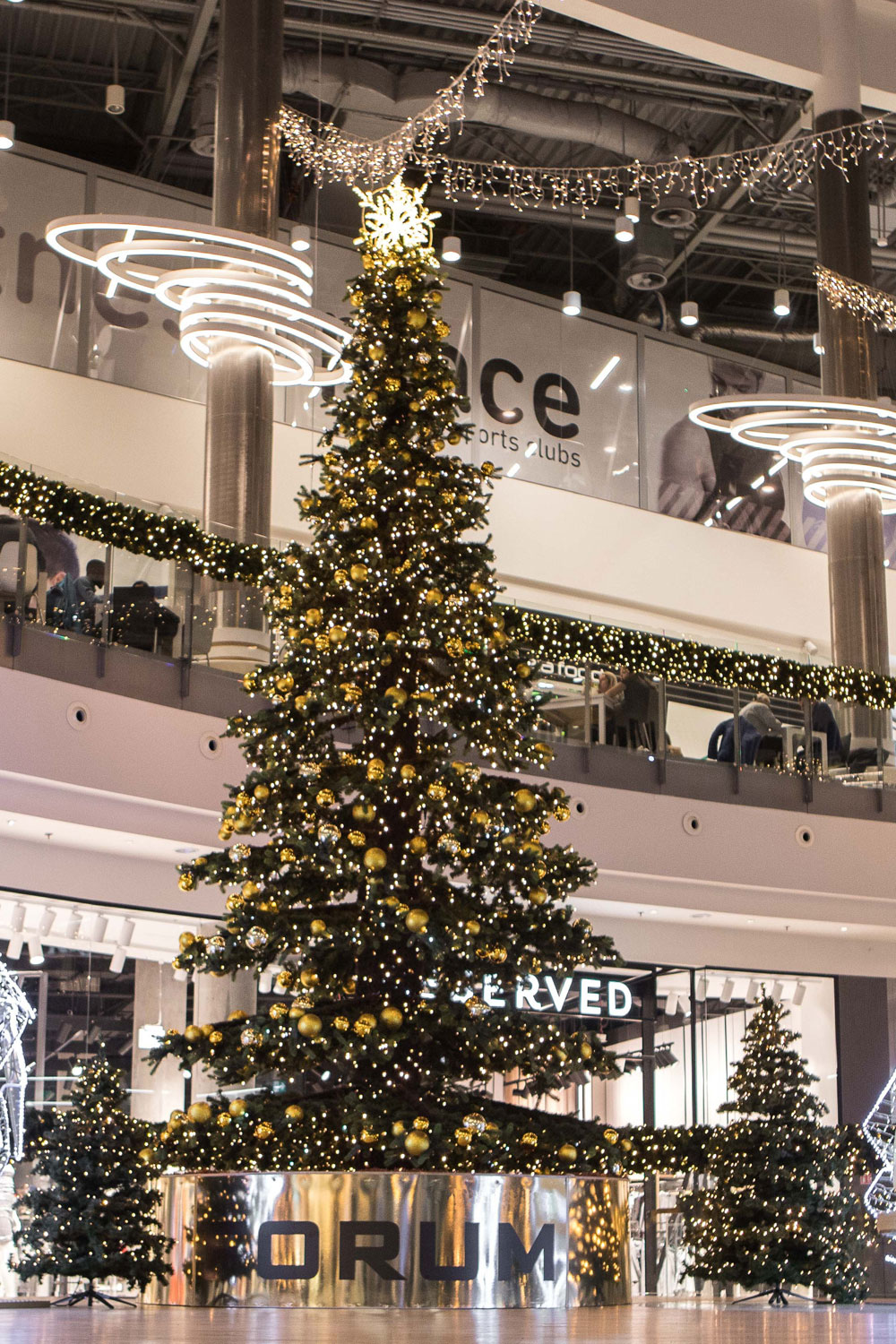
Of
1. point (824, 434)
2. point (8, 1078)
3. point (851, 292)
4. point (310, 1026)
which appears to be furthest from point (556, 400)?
point (310, 1026)

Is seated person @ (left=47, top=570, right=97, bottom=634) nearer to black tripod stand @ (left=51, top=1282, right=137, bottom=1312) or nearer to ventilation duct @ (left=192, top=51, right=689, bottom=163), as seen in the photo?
black tripod stand @ (left=51, top=1282, right=137, bottom=1312)

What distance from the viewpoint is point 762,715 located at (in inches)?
525

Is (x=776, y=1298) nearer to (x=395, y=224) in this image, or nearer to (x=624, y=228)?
(x=395, y=224)

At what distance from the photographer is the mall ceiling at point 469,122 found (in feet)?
57.9

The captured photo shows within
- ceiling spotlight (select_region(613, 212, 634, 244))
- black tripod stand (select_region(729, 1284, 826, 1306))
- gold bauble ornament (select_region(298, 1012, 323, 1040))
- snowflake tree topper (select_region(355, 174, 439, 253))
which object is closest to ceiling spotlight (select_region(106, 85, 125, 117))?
ceiling spotlight (select_region(613, 212, 634, 244))

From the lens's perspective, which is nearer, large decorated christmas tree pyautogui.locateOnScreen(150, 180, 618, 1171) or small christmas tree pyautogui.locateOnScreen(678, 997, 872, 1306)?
large decorated christmas tree pyautogui.locateOnScreen(150, 180, 618, 1171)

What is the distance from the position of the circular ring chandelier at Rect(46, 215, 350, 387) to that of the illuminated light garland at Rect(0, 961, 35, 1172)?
19.6 ft

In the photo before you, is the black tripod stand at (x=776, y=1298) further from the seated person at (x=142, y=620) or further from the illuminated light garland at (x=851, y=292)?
the illuminated light garland at (x=851, y=292)

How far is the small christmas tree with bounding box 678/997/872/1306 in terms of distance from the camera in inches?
441

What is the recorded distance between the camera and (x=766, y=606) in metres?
22.0

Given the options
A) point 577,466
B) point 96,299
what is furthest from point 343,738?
point 577,466

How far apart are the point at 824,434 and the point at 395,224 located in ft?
32.3

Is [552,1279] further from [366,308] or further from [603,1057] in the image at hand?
[366,308]

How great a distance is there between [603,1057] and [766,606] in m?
16.0
